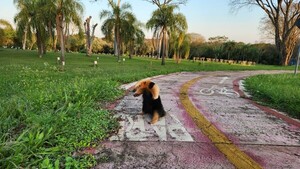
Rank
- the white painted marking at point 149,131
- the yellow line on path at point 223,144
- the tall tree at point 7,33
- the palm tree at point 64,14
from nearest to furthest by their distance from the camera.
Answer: the yellow line on path at point 223,144, the white painted marking at point 149,131, the palm tree at point 64,14, the tall tree at point 7,33

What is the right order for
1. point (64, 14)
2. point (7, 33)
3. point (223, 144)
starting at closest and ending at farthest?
point (223, 144) → point (64, 14) → point (7, 33)

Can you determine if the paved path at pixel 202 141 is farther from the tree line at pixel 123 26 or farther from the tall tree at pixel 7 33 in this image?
the tall tree at pixel 7 33

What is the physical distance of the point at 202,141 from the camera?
3.20 metres

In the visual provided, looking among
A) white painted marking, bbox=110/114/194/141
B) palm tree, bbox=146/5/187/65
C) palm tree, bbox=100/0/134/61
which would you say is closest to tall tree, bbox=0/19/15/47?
palm tree, bbox=100/0/134/61

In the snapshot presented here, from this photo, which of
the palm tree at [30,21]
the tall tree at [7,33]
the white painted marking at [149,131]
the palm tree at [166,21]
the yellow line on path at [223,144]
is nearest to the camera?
the yellow line on path at [223,144]

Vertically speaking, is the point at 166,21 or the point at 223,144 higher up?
the point at 166,21

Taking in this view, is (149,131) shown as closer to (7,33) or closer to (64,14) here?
(64,14)

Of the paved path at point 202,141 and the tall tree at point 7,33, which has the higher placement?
the tall tree at point 7,33

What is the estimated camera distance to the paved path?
262 cm

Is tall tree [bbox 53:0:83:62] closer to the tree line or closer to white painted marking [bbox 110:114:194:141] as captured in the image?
the tree line

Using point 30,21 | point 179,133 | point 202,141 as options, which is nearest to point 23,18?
point 30,21

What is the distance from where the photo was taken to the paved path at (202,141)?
8.59ft

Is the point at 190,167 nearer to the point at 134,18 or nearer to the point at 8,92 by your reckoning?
the point at 8,92

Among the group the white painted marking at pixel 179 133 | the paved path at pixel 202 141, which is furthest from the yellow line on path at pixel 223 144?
the white painted marking at pixel 179 133
